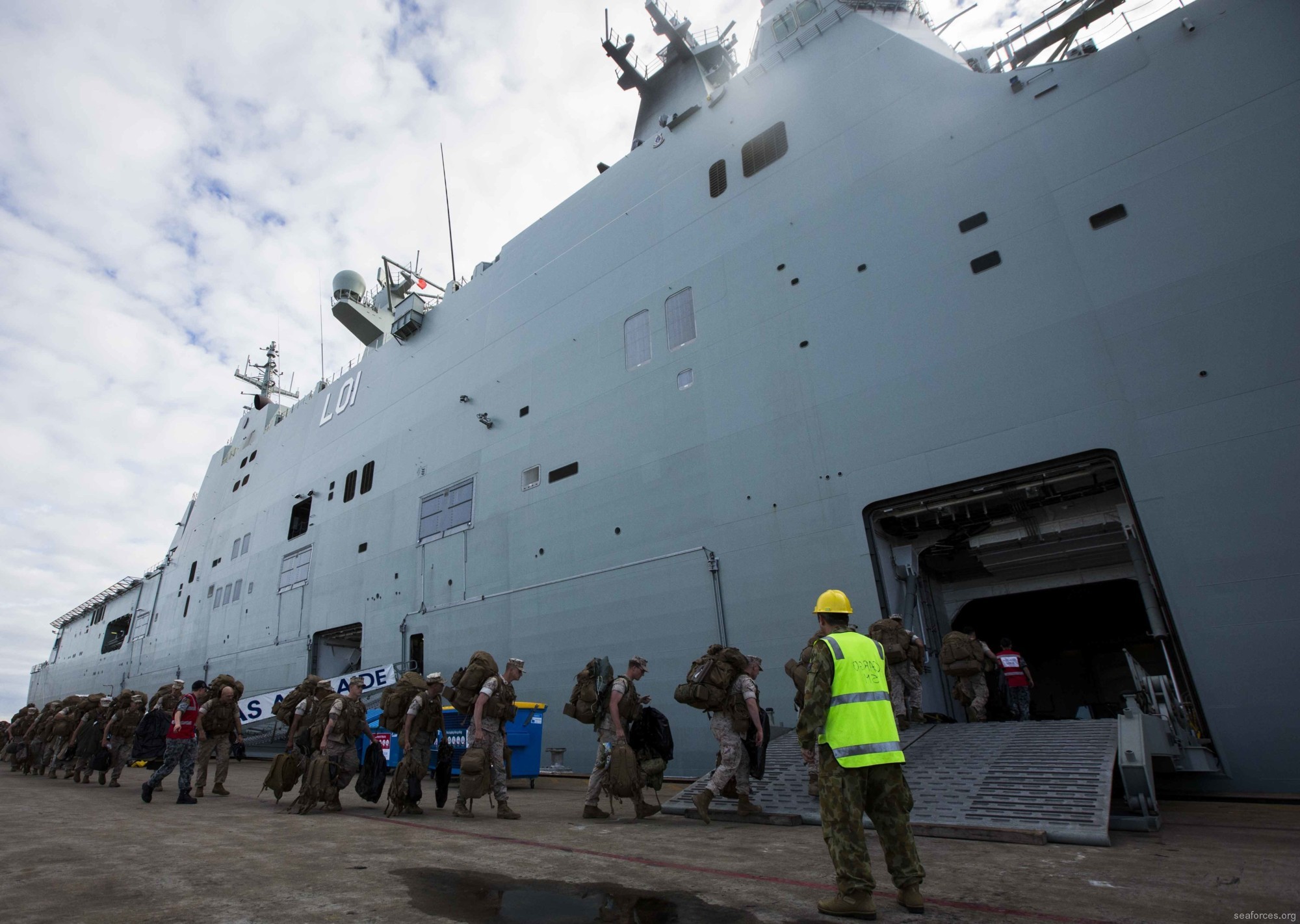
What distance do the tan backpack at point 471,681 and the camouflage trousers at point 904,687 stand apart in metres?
3.75

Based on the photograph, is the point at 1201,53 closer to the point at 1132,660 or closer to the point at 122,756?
the point at 1132,660

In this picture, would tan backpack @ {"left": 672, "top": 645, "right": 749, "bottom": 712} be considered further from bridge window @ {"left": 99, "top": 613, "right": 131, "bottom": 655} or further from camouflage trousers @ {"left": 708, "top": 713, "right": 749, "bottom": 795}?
bridge window @ {"left": 99, "top": 613, "right": 131, "bottom": 655}

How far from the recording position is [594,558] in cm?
967

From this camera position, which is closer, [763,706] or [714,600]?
[763,706]

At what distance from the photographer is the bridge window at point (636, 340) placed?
10172 millimetres

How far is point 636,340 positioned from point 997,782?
755cm

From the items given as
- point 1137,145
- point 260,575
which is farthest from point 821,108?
point 260,575

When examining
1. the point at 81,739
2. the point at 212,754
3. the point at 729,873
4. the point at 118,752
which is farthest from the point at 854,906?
the point at 81,739

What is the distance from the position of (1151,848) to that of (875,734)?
2200 millimetres

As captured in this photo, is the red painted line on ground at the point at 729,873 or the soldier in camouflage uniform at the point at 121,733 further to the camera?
the soldier in camouflage uniform at the point at 121,733

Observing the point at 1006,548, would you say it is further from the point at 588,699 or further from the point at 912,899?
the point at 912,899

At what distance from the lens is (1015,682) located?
302 inches

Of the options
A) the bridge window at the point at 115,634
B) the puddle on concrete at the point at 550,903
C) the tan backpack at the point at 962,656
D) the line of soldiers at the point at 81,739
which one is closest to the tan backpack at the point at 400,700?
the puddle on concrete at the point at 550,903

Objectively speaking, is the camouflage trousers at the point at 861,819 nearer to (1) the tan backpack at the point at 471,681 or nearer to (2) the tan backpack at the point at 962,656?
(1) the tan backpack at the point at 471,681
